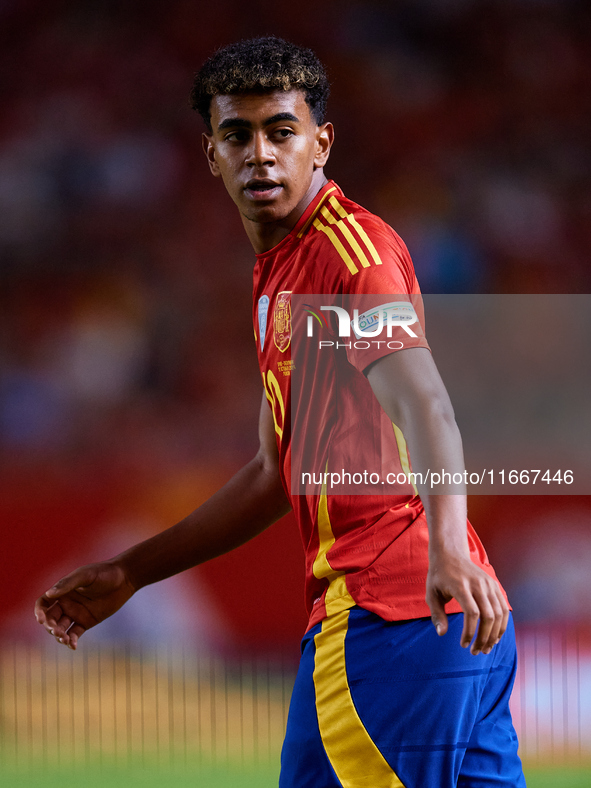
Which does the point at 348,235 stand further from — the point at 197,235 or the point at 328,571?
the point at 197,235

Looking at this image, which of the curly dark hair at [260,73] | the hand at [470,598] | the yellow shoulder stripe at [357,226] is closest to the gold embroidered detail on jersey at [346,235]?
the yellow shoulder stripe at [357,226]

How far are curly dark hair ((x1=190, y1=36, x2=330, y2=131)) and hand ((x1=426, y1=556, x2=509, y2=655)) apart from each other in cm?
75

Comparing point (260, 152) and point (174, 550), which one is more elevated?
point (260, 152)

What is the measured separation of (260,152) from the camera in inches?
47.4

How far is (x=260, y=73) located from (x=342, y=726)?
899 mm

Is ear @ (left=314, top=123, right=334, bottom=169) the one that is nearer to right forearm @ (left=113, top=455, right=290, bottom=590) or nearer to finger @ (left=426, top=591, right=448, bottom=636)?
right forearm @ (left=113, top=455, right=290, bottom=590)

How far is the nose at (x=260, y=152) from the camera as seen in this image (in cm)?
120

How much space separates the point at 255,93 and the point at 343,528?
0.64m

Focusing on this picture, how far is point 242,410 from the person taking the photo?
296 cm

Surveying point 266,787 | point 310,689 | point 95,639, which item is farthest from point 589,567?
point 310,689

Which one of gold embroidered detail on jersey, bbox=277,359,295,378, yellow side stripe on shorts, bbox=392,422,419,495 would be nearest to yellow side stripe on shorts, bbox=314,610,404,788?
yellow side stripe on shorts, bbox=392,422,419,495

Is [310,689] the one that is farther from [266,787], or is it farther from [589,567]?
[589,567]

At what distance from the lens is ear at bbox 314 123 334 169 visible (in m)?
1.29

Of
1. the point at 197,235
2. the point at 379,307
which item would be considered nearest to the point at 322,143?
the point at 379,307
